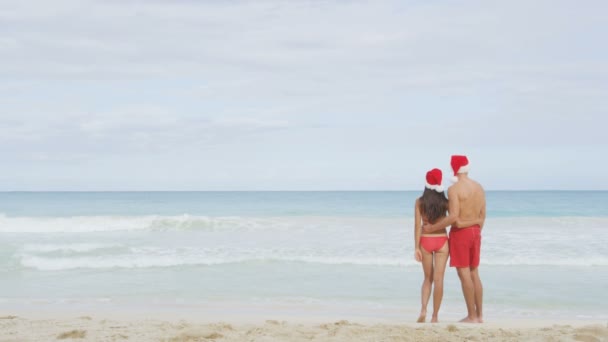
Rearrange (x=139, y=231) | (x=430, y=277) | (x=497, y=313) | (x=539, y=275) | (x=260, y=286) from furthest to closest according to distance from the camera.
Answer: (x=139, y=231) < (x=539, y=275) < (x=260, y=286) < (x=497, y=313) < (x=430, y=277)

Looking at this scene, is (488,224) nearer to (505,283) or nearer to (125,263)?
(505,283)

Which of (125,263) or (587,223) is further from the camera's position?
(587,223)

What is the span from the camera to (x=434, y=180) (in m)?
6.38

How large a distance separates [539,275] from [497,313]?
333 cm

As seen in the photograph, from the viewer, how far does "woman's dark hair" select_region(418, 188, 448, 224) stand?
6.34 metres

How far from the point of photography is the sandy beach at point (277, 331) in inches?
218

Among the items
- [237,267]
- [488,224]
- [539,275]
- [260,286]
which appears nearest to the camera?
[260,286]

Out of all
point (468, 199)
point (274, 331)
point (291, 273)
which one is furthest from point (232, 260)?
point (468, 199)

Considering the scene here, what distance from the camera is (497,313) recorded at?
7.89m

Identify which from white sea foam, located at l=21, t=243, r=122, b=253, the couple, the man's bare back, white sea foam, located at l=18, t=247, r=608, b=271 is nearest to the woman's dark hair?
the couple

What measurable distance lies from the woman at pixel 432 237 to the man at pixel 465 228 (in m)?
0.07

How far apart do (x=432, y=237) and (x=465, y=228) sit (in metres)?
0.35

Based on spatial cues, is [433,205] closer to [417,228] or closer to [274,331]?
[417,228]

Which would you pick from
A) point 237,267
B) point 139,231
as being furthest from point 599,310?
point 139,231
